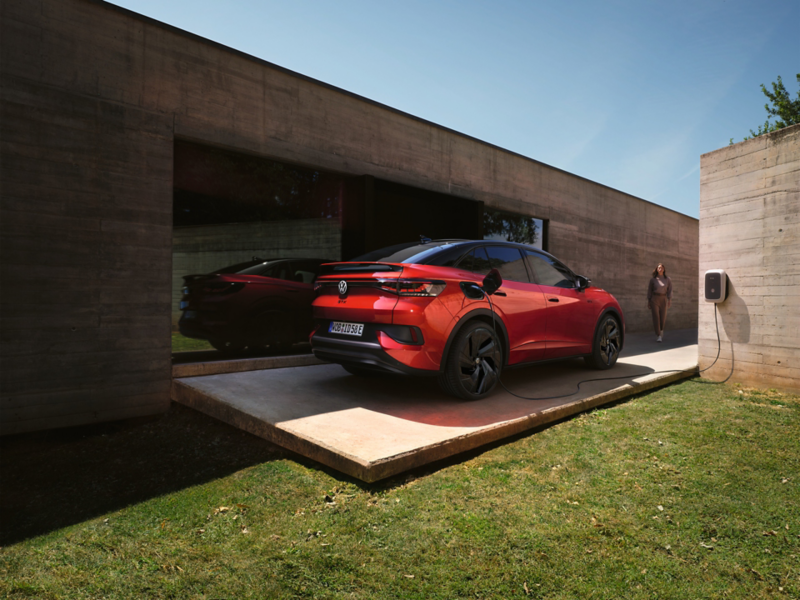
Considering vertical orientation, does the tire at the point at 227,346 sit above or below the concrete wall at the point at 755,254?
below

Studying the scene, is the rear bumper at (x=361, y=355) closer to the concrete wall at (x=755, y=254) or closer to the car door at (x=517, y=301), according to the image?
A: the car door at (x=517, y=301)

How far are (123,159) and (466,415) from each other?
4.34 metres

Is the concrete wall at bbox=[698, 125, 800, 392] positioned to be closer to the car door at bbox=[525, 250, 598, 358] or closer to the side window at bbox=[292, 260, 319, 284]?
the car door at bbox=[525, 250, 598, 358]

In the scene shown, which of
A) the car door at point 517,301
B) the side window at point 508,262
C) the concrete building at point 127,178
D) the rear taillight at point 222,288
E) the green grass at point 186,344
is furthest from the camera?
the rear taillight at point 222,288

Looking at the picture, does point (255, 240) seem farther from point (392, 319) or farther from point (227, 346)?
point (392, 319)

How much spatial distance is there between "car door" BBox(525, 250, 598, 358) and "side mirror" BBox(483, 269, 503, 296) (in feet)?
3.54

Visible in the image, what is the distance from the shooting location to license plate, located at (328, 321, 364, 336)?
Answer: 174 inches

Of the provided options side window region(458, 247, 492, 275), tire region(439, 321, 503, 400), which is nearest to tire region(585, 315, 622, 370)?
tire region(439, 321, 503, 400)

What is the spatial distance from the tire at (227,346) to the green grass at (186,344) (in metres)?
0.06

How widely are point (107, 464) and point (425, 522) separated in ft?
9.30

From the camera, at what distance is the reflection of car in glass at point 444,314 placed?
4.21 m

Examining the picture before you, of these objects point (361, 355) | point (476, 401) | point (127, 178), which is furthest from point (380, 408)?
point (127, 178)

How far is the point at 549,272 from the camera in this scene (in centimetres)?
590

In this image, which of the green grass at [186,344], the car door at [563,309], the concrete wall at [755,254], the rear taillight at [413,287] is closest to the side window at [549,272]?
the car door at [563,309]
